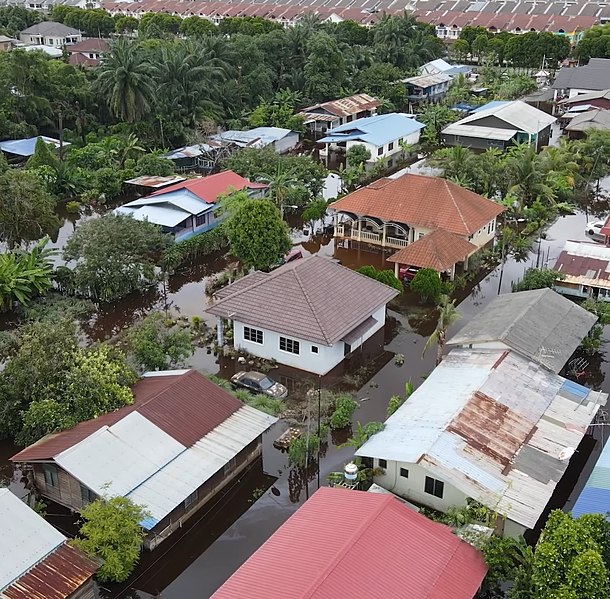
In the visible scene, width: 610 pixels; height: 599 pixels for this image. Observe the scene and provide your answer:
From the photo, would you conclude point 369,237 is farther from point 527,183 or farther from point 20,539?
point 20,539

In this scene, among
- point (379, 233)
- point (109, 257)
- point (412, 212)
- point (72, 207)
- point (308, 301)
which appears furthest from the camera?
point (72, 207)

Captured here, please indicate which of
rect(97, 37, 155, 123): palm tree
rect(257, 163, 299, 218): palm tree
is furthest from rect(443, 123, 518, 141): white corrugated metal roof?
rect(97, 37, 155, 123): palm tree

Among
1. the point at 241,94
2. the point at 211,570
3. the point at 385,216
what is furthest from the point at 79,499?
the point at 241,94

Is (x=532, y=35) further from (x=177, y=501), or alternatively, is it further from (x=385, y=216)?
(x=177, y=501)

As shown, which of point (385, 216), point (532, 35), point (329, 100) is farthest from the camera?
point (532, 35)

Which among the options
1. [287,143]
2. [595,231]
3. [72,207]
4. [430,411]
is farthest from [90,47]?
[430,411]

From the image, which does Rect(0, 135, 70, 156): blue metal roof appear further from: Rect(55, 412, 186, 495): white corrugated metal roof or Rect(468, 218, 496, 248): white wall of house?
Rect(55, 412, 186, 495): white corrugated metal roof
